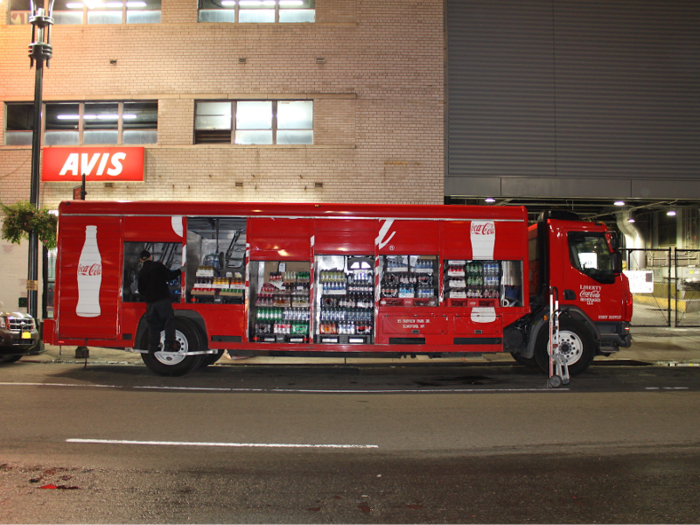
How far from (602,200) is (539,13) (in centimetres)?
605

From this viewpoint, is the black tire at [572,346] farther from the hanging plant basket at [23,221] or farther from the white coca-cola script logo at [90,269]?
the hanging plant basket at [23,221]

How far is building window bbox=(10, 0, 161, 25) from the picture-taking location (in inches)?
609

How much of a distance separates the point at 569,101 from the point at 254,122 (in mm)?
9427

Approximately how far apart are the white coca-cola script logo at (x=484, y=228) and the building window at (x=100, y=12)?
39.1 feet

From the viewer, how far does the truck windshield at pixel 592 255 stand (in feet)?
32.2

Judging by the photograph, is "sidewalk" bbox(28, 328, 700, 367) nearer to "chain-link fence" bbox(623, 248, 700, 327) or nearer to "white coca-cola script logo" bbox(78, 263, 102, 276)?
"chain-link fence" bbox(623, 248, 700, 327)

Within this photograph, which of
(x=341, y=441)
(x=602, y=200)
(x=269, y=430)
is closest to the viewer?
(x=341, y=441)

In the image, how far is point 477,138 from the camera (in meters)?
15.3

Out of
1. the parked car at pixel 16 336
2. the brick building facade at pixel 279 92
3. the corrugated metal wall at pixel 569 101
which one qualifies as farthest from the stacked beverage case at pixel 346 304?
the corrugated metal wall at pixel 569 101

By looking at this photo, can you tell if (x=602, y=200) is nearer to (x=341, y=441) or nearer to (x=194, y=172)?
(x=194, y=172)

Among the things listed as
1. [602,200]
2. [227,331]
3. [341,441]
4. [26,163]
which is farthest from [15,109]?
[602,200]

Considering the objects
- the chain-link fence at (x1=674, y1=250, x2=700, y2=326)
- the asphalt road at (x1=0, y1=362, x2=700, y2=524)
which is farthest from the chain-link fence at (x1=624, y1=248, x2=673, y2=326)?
the asphalt road at (x1=0, y1=362, x2=700, y2=524)

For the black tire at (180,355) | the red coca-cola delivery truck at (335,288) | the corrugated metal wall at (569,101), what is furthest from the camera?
the corrugated metal wall at (569,101)

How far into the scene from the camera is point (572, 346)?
9539 mm
